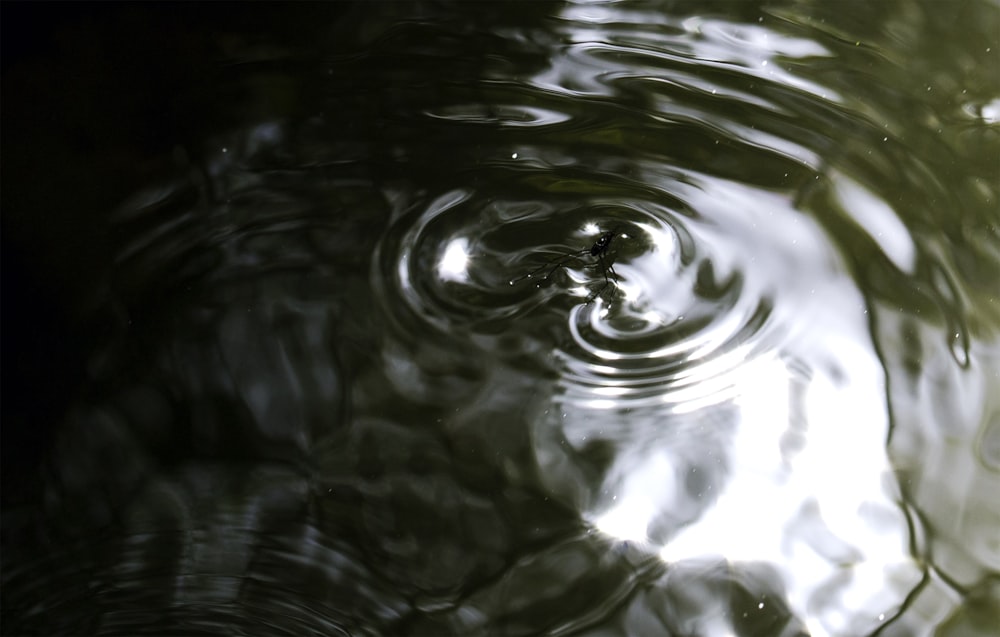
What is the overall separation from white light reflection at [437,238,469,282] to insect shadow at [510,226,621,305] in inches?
2.1

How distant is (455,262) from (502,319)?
80mm

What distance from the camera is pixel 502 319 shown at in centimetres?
93

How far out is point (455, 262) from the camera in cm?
93

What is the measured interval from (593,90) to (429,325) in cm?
31

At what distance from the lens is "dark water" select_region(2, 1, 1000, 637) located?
2.83 ft

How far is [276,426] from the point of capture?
92 centimetres

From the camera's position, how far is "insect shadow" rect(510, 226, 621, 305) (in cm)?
93

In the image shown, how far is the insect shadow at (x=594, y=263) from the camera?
926mm

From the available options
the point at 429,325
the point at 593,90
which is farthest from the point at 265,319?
the point at 593,90

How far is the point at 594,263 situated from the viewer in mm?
933

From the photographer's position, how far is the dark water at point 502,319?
86 cm

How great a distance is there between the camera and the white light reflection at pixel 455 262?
933mm

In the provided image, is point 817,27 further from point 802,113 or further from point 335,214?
Result: point 335,214

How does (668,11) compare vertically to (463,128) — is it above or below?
above
